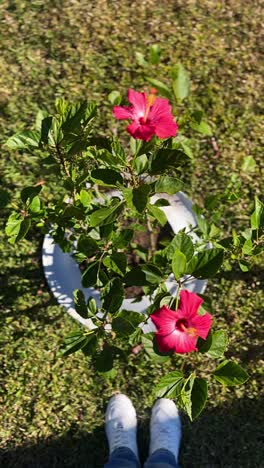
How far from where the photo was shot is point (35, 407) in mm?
2637

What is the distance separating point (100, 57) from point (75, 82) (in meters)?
0.20

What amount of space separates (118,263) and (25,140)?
0.46 m

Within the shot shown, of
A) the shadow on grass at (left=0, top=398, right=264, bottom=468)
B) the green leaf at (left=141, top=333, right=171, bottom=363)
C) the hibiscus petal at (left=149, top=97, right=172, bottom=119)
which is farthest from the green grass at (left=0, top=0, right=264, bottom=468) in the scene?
the hibiscus petal at (left=149, top=97, right=172, bottom=119)

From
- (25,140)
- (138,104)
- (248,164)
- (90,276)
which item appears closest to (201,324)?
(90,276)

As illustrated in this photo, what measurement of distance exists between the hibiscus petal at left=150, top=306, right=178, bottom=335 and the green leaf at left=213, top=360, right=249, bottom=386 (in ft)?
0.81

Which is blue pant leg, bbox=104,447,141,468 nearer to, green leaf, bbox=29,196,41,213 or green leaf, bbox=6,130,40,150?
green leaf, bbox=29,196,41,213

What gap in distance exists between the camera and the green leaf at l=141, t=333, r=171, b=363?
5.32ft

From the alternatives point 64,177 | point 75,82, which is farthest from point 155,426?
point 75,82

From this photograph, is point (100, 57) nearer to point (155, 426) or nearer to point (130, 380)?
point (130, 380)

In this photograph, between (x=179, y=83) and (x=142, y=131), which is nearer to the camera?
(x=142, y=131)

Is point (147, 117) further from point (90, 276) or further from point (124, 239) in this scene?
point (90, 276)

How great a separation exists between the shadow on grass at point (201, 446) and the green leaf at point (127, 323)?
1.21m

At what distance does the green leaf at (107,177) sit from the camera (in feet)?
4.99

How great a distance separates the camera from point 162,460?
2.47 meters
